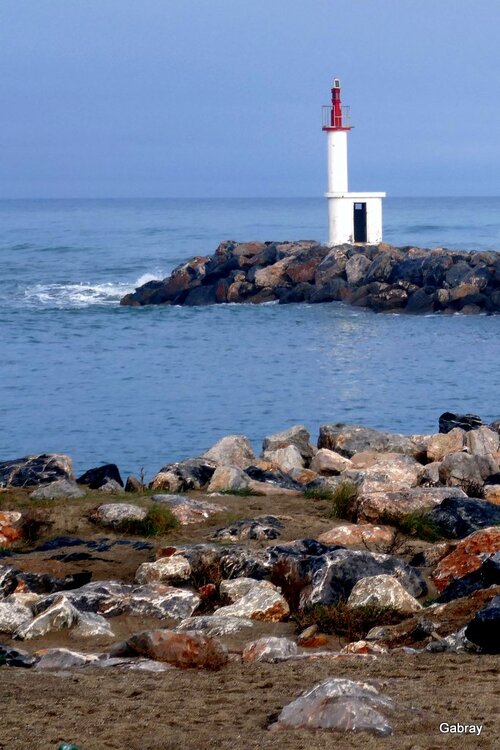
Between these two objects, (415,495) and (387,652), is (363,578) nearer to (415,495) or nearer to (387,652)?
(387,652)

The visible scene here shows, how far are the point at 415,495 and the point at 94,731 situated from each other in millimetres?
5838

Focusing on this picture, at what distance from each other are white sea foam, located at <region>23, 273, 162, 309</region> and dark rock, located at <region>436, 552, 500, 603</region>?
36.5 meters

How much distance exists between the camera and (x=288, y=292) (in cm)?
4166

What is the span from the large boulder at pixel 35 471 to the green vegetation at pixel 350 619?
5.58 metres

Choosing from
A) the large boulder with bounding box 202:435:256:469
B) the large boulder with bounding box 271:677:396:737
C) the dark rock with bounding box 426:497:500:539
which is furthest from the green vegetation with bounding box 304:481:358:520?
the large boulder with bounding box 271:677:396:737

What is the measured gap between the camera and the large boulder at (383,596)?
741cm

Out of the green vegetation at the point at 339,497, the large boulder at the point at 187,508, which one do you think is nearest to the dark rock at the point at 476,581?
the green vegetation at the point at 339,497

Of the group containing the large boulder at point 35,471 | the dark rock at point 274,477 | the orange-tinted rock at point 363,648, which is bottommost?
the dark rock at point 274,477

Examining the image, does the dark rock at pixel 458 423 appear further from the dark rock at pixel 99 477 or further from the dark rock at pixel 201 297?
the dark rock at pixel 201 297

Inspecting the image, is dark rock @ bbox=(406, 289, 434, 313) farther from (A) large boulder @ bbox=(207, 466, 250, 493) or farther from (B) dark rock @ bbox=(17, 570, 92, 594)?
(B) dark rock @ bbox=(17, 570, 92, 594)

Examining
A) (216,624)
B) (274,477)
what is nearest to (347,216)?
(274,477)

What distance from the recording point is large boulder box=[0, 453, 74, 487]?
12430 millimetres

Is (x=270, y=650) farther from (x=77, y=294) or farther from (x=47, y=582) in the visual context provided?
(x=77, y=294)

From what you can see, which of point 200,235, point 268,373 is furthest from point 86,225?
point 268,373
